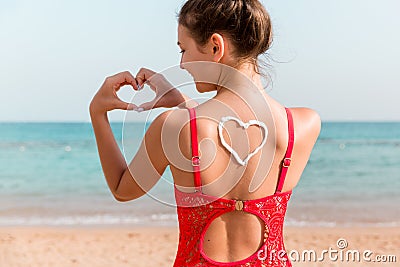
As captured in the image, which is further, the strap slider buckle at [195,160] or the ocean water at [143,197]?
the ocean water at [143,197]

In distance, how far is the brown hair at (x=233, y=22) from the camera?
5.06 feet

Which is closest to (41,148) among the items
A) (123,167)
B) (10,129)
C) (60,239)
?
(10,129)

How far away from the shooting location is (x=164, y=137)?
153 cm

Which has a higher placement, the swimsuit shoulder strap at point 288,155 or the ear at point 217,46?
the ear at point 217,46

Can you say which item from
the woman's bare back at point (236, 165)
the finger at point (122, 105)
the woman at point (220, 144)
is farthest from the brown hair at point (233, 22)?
the finger at point (122, 105)

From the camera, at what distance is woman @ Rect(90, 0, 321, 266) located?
154cm

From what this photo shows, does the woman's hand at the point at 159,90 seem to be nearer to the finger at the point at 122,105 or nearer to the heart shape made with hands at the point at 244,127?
the finger at the point at 122,105

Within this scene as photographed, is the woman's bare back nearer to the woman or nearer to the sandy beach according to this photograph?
the woman

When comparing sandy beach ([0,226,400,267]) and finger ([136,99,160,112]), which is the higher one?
finger ([136,99,160,112])

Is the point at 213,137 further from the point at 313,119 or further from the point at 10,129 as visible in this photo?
the point at 10,129

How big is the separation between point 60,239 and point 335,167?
1029cm

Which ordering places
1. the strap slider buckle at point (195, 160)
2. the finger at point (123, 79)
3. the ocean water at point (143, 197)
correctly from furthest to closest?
the ocean water at point (143, 197) → the finger at point (123, 79) → the strap slider buckle at point (195, 160)

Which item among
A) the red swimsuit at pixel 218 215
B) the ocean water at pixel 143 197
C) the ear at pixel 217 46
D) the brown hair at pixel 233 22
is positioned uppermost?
the brown hair at pixel 233 22

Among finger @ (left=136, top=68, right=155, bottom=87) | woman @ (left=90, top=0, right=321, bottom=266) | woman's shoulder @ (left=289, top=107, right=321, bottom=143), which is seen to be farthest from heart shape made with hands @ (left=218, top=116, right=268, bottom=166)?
finger @ (left=136, top=68, right=155, bottom=87)
